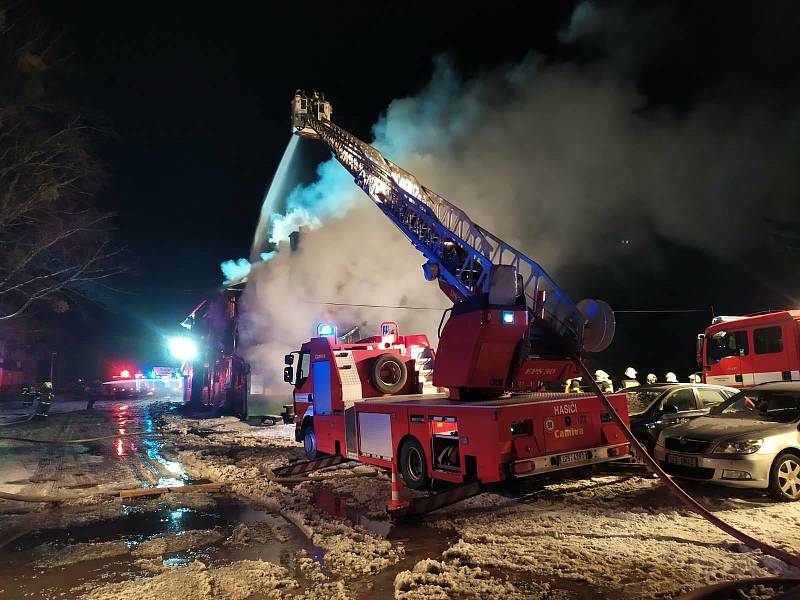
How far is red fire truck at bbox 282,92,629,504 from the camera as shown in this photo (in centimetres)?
586

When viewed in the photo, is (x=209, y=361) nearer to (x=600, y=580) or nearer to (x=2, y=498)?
(x=2, y=498)

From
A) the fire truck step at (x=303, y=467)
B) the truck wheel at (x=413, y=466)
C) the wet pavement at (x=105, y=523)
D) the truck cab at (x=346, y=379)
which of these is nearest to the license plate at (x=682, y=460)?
the truck wheel at (x=413, y=466)

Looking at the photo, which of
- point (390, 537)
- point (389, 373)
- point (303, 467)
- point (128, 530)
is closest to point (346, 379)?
point (389, 373)

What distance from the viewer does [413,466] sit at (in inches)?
277

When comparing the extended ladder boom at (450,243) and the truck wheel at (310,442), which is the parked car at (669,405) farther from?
the truck wheel at (310,442)

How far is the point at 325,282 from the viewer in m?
19.8

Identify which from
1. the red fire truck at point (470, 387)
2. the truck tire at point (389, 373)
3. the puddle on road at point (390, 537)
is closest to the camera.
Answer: the puddle on road at point (390, 537)

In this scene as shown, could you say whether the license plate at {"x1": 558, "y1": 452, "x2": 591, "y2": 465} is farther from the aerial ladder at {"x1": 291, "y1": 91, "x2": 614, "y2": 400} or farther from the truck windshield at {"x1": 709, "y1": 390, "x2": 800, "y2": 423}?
the truck windshield at {"x1": 709, "y1": 390, "x2": 800, "y2": 423}

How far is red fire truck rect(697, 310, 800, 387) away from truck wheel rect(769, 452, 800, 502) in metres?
5.64

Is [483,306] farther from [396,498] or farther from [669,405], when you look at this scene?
[669,405]

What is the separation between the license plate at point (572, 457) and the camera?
5.99 m

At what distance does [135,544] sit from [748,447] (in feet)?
21.9

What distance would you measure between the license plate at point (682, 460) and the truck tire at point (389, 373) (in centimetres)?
435

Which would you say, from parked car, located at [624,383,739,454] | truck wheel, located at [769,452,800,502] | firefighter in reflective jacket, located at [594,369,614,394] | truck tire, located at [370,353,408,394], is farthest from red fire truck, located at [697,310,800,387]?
truck tire, located at [370,353,408,394]
